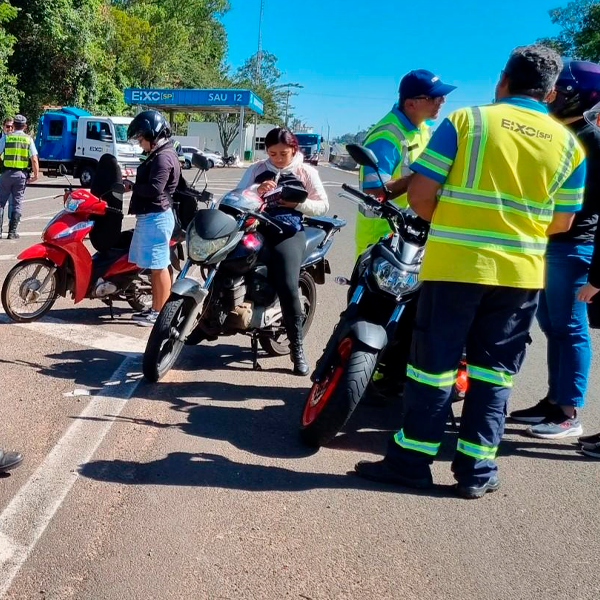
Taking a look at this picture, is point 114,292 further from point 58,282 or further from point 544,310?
point 544,310

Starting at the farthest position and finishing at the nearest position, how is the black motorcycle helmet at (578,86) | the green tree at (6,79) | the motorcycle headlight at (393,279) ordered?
the green tree at (6,79), the black motorcycle helmet at (578,86), the motorcycle headlight at (393,279)

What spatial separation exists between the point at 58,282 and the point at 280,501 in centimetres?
336

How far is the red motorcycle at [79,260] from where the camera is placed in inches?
223

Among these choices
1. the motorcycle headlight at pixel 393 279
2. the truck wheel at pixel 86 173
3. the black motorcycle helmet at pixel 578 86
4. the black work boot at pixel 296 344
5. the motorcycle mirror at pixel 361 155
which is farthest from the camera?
the truck wheel at pixel 86 173

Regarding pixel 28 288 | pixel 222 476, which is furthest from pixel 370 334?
pixel 28 288

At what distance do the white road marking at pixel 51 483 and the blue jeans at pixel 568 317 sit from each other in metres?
2.70

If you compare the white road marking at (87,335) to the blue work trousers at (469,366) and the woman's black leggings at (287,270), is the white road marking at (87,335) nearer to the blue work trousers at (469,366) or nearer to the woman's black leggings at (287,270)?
the woman's black leggings at (287,270)

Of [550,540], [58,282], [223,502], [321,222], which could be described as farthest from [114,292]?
[550,540]

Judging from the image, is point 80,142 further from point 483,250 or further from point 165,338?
point 483,250

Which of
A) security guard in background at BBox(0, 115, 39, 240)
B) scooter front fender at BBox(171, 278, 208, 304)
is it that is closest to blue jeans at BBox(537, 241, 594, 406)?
scooter front fender at BBox(171, 278, 208, 304)

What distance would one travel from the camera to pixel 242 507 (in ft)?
10.4

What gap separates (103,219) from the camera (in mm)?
5863

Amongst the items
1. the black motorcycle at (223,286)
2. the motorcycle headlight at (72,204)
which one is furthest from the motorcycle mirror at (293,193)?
the motorcycle headlight at (72,204)

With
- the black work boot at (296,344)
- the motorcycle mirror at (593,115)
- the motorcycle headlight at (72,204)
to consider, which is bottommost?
the black work boot at (296,344)
